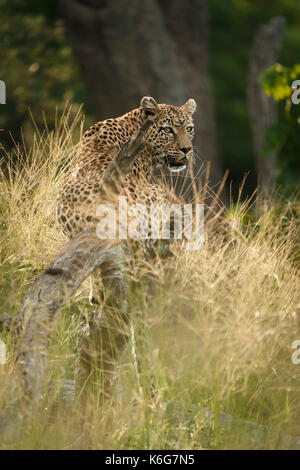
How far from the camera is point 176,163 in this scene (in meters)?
6.15

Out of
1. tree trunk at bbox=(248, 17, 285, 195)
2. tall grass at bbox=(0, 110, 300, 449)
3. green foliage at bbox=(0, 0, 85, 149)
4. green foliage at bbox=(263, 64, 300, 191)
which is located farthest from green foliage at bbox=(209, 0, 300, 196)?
tall grass at bbox=(0, 110, 300, 449)

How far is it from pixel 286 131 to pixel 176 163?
3120mm

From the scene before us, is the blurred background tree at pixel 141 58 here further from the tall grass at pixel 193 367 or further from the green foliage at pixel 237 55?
the tall grass at pixel 193 367

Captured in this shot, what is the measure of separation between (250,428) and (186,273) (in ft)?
3.74

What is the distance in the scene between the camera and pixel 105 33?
42.8 feet

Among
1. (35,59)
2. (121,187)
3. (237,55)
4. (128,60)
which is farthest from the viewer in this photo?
(237,55)

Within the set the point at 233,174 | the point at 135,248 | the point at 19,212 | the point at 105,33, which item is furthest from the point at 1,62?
the point at 135,248

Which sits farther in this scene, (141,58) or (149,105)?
(141,58)

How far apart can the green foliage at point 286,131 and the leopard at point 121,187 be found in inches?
109

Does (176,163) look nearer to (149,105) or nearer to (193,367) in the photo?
(149,105)

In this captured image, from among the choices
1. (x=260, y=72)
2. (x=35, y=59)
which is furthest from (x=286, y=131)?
(x=35, y=59)

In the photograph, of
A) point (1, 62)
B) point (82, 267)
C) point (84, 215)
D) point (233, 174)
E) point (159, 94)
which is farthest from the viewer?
point (233, 174)

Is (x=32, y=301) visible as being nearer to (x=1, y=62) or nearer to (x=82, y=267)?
(x=82, y=267)

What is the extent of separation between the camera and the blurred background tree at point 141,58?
1290cm
